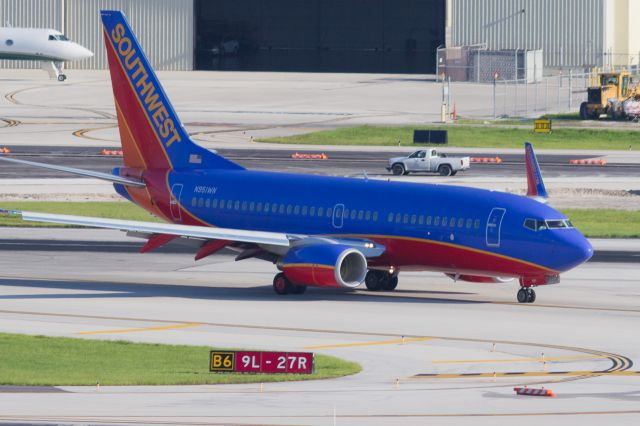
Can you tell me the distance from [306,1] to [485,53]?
26498 millimetres

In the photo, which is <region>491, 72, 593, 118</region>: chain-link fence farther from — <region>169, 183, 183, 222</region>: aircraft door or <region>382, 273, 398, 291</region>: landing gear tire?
<region>382, 273, 398, 291</region>: landing gear tire

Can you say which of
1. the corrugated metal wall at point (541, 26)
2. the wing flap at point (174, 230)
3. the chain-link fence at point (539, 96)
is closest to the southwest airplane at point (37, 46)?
the corrugated metal wall at point (541, 26)

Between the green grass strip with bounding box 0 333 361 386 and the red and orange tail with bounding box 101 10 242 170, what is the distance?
16213mm

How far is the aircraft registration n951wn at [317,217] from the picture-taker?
154ft

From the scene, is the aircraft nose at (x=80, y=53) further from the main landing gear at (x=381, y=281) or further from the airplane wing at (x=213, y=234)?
the main landing gear at (x=381, y=281)

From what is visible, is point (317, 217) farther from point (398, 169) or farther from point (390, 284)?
point (398, 169)

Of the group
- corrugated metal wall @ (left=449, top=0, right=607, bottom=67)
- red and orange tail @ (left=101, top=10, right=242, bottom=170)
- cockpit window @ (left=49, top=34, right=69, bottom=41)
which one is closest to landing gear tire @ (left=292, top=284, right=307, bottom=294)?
red and orange tail @ (left=101, top=10, right=242, bottom=170)

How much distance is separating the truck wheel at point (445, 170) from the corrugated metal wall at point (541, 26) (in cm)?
7005

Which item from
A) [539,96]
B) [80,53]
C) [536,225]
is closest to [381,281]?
[536,225]

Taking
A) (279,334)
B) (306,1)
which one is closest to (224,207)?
(279,334)

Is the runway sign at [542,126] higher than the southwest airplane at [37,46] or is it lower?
lower

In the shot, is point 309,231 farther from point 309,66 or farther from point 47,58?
point 309,66

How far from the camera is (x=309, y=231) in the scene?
50469 mm

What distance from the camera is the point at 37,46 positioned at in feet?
489
